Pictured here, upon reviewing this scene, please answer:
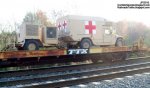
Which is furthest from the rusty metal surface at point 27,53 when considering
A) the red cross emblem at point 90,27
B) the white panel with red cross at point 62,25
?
the red cross emblem at point 90,27

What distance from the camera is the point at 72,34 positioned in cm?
1498

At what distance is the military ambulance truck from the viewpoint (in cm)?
1364

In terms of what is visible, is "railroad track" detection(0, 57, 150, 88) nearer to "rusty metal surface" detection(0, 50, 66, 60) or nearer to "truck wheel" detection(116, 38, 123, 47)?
"rusty metal surface" detection(0, 50, 66, 60)

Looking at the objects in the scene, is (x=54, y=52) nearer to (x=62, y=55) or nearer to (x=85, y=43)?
(x=62, y=55)

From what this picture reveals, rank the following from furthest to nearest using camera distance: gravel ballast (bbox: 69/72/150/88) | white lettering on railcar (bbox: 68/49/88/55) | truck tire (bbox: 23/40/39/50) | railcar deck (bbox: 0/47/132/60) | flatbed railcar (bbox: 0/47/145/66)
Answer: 1. white lettering on railcar (bbox: 68/49/88/55)
2. truck tire (bbox: 23/40/39/50)
3. flatbed railcar (bbox: 0/47/145/66)
4. railcar deck (bbox: 0/47/132/60)
5. gravel ballast (bbox: 69/72/150/88)

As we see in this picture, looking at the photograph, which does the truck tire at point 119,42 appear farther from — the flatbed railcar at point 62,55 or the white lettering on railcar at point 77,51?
the white lettering on railcar at point 77,51

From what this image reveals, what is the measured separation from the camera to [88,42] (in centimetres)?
1560

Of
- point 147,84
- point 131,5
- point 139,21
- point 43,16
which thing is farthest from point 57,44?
point 43,16

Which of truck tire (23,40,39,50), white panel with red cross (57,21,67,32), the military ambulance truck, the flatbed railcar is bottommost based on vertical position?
the flatbed railcar

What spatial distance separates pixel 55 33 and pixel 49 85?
7016 mm

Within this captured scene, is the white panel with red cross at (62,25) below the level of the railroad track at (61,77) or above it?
above

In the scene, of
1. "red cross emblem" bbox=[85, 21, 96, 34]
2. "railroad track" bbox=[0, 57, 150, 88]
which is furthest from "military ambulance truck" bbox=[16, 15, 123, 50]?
"railroad track" bbox=[0, 57, 150, 88]

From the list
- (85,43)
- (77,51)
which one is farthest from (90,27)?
(77,51)

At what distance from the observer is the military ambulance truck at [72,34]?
1364 centimetres
